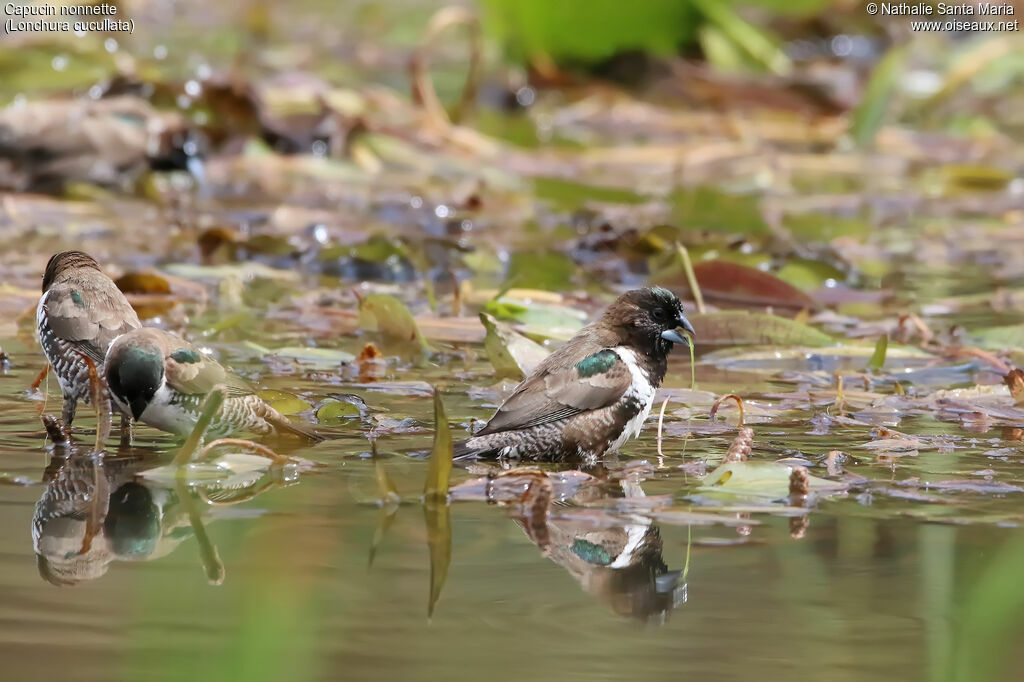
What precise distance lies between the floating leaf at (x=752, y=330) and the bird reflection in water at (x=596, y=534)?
1.87 m

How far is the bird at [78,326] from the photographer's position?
429cm

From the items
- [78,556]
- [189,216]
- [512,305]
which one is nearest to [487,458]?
[78,556]

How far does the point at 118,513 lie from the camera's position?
3.49 meters

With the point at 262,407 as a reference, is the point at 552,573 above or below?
below

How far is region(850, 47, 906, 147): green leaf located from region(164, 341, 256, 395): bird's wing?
6.93 m

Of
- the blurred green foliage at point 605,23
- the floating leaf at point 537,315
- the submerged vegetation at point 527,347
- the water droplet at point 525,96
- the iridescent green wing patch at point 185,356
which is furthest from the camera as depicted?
the water droplet at point 525,96

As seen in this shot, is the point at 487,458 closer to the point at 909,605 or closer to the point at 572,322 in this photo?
the point at 909,605

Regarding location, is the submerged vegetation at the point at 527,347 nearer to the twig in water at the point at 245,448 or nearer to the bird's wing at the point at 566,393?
the twig in water at the point at 245,448

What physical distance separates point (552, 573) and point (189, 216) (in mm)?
5529

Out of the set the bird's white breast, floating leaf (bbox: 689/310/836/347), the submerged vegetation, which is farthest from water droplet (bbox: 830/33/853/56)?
the bird's white breast

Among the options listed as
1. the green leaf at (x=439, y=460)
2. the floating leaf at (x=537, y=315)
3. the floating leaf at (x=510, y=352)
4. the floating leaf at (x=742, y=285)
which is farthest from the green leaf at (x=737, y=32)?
the green leaf at (x=439, y=460)

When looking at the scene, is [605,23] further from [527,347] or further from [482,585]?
[482,585]

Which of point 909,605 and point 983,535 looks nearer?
point 909,605

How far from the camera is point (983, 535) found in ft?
11.5
